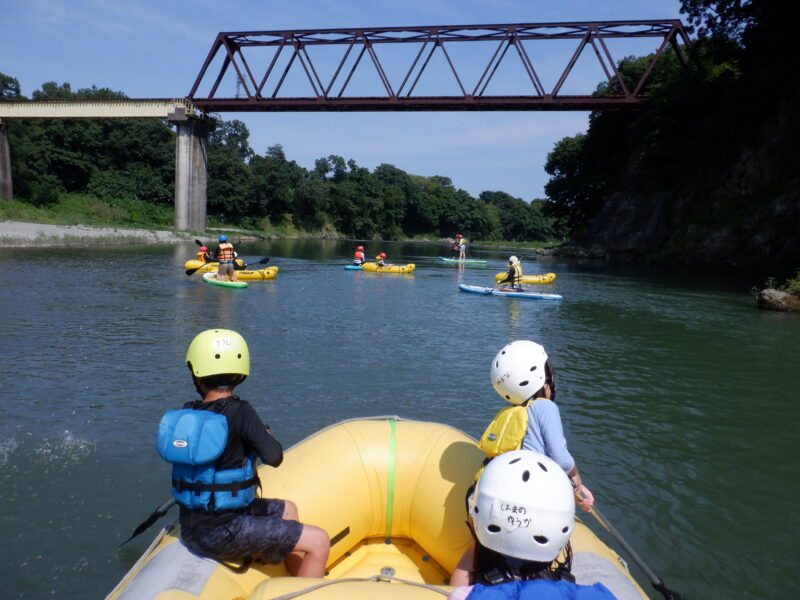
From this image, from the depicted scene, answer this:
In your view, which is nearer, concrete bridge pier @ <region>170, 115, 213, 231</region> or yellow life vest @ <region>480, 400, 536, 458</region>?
yellow life vest @ <region>480, 400, 536, 458</region>

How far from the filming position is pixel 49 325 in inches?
505

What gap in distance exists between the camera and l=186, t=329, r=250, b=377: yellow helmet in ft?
11.1

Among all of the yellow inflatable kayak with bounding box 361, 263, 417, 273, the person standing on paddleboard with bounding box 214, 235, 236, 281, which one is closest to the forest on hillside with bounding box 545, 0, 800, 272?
the yellow inflatable kayak with bounding box 361, 263, 417, 273

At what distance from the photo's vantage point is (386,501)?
4379 mm

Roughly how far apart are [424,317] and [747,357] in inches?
312

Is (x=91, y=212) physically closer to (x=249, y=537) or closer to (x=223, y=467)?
(x=223, y=467)

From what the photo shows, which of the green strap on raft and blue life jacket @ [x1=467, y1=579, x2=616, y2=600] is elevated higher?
blue life jacket @ [x1=467, y1=579, x2=616, y2=600]

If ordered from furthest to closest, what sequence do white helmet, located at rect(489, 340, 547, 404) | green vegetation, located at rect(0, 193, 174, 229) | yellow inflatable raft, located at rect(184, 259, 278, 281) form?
green vegetation, located at rect(0, 193, 174, 229)
yellow inflatable raft, located at rect(184, 259, 278, 281)
white helmet, located at rect(489, 340, 547, 404)

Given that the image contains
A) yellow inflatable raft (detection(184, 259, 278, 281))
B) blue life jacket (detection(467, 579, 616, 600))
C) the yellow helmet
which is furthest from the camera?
yellow inflatable raft (detection(184, 259, 278, 281))

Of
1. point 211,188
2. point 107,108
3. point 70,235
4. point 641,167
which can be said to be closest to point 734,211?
point 641,167

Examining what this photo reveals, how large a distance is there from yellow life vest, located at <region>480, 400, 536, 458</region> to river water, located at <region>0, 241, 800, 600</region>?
231 centimetres

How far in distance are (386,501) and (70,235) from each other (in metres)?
39.4

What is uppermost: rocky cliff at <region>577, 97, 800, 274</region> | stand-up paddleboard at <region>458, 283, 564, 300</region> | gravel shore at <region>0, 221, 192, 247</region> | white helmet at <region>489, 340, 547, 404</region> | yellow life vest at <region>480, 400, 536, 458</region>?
rocky cliff at <region>577, 97, 800, 274</region>

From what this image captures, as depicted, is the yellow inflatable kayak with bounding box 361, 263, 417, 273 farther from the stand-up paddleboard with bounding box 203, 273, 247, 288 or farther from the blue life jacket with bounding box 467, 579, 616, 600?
the blue life jacket with bounding box 467, 579, 616, 600
